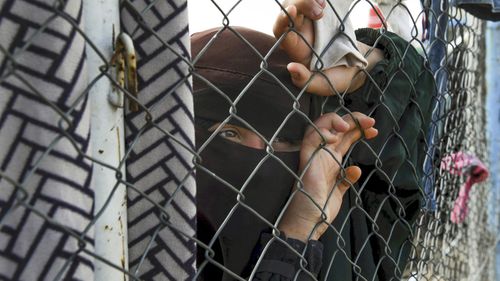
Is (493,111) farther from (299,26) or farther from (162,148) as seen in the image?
(162,148)

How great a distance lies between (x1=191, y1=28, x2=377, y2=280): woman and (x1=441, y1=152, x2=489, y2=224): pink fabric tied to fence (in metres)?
1.48

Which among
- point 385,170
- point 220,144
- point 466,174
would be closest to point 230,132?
point 220,144

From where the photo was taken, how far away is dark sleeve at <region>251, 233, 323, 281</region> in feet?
5.58

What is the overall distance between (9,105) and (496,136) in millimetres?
3293

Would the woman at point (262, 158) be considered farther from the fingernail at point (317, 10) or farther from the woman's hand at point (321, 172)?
the fingernail at point (317, 10)

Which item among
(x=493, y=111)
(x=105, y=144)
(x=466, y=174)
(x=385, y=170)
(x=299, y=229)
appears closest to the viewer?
(x=105, y=144)

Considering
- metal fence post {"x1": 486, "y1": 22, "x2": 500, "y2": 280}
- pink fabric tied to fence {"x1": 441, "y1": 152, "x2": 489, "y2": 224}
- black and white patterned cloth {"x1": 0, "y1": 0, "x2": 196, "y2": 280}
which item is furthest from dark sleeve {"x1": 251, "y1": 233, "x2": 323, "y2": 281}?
metal fence post {"x1": 486, "y1": 22, "x2": 500, "y2": 280}

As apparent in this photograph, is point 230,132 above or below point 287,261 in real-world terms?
above

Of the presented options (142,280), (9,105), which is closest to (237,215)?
(142,280)

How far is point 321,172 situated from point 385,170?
0.32 meters

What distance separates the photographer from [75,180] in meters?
1.03

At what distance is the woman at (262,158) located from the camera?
1.75 meters

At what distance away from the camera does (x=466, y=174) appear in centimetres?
340

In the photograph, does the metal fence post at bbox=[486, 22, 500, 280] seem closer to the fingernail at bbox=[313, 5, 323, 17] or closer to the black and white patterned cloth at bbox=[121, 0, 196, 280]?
the fingernail at bbox=[313, 5, 323, 17]
